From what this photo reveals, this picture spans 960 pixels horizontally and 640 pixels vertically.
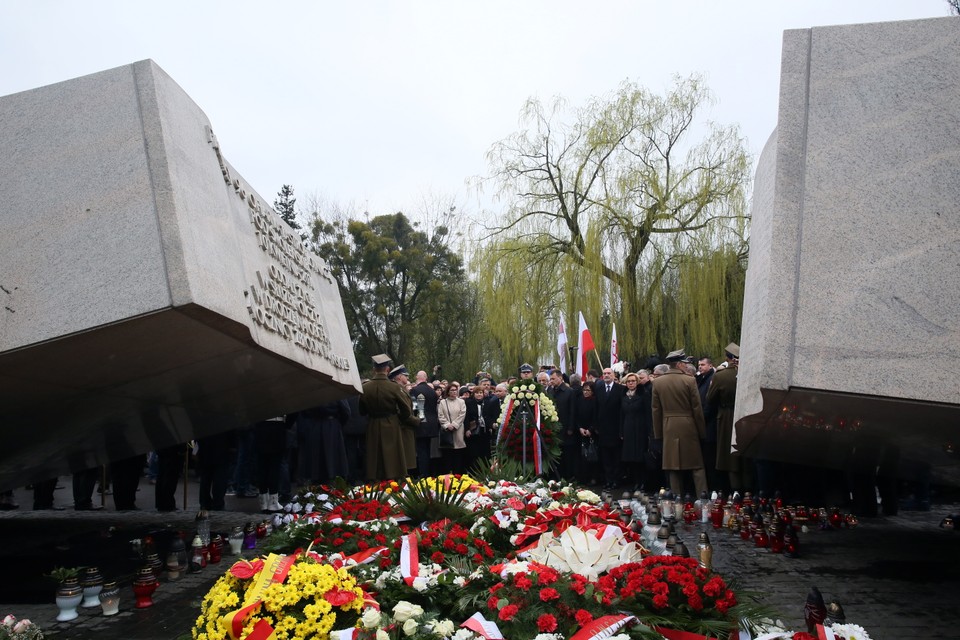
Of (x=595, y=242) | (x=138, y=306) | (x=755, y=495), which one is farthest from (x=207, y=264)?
(x=595, y=242)

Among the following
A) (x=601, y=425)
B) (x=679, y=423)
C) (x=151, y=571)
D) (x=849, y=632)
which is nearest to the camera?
(x=849, y=632)

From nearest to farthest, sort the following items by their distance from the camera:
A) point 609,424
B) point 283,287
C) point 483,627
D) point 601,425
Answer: point 483,627
point 283,287
point 609,424
point 601,425

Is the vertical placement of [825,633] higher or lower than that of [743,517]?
higher

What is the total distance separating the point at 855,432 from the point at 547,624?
3919 mm

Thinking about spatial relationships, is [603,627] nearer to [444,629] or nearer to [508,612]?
[508,612]

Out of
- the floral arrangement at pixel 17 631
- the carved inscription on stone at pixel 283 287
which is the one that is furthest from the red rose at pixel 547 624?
the carved inscription on stone at pixel 283 287

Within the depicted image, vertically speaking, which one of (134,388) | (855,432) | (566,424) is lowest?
(566,424)

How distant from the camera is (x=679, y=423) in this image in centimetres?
1044

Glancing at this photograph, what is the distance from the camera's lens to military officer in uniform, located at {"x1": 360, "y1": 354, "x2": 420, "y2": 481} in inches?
405

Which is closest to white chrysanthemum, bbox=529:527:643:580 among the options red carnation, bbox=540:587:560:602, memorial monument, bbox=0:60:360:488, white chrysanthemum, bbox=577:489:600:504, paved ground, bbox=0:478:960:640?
red carnation, bbox=540:587:560:602

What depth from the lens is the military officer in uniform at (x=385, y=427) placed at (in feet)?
33.8

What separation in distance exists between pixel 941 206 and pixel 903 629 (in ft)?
8.39

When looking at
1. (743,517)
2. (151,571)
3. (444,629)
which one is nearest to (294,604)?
(444,629)

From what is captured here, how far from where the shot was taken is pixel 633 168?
2242 centimetres
